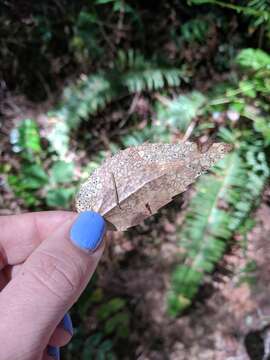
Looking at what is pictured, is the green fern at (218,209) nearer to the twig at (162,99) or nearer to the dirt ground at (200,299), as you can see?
the dirt ground at (200,299)

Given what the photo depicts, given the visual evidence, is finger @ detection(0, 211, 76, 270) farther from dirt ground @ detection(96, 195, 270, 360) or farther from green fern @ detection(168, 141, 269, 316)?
dirt ground @ detection(96, 195, 270, 360)

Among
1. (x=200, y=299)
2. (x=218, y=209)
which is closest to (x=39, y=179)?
(x=218, y=209)

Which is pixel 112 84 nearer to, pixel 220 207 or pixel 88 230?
pixel 220 207

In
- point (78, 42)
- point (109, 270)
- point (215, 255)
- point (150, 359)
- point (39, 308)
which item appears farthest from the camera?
point (78, 42)

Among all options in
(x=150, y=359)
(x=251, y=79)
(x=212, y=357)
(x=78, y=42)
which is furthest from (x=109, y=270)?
(x=78, y=42)

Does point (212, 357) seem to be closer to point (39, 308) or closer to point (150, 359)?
point (150, 359)

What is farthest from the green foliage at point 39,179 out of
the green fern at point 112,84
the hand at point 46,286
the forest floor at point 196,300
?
the hand at point 46,286
